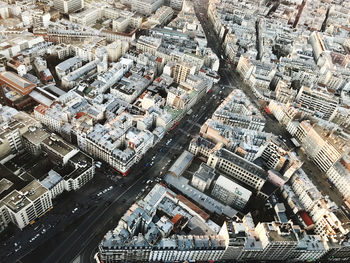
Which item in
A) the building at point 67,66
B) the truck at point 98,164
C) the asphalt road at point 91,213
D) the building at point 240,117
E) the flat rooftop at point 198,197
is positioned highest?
the building at point 240,117

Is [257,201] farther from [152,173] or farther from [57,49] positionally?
[57,49]

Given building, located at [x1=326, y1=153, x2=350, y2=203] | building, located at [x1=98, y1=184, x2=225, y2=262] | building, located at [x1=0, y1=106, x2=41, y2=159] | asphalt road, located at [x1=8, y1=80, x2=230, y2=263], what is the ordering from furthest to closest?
1. building, located at [x1=326, y1=153, x2=350, y2=203]
2. building, located at [x1=0, y1=106, x2=41, y2=159]
3. asphalt road, located at [x1=8, y1=80, x2=230, y2=263]
4. building, located at [x1=98, y1=184, x2=225, y2=262]

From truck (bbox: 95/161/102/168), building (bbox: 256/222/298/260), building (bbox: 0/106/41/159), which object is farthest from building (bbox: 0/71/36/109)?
building (bbox: 256/222/298/260)

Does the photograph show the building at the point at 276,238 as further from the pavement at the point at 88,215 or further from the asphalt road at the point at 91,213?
the asphalt road at the point at 91,213

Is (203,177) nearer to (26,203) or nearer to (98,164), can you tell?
(98,164)

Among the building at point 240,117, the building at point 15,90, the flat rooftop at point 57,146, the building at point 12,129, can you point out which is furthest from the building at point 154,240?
the building at point 15,90

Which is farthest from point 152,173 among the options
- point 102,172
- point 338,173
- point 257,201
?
point 338,173

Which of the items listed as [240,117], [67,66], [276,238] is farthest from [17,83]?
[276,238]

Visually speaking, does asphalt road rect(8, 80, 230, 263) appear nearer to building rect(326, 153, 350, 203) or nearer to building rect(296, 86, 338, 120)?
building rect(326, 153, 350, 203)
